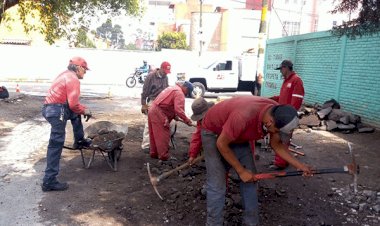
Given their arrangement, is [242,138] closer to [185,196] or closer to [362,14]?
[185,196]

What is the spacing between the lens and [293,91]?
19.7 ft

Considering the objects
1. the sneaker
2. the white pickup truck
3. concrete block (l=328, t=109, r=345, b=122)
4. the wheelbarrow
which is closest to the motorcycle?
the white pickup truck

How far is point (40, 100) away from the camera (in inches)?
571

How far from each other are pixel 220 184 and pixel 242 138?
0.55 meters

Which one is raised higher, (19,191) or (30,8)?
(30,8)

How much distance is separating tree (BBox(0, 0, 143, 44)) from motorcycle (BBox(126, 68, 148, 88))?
8.46 m

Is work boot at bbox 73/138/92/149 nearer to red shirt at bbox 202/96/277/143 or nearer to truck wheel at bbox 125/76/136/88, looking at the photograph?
red shirt at bbox 202/96/277/143

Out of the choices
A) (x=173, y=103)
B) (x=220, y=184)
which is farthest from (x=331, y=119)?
(x=220, y=184)

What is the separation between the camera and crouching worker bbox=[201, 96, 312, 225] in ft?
10.5

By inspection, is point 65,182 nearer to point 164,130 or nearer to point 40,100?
point 164,130

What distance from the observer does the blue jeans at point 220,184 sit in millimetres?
3691

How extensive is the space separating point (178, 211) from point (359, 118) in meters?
6.62

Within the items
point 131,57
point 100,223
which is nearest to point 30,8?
point 100,223

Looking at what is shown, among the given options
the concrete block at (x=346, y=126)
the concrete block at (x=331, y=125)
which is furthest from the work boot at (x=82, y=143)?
the concrete block at (x=346, y=126)
